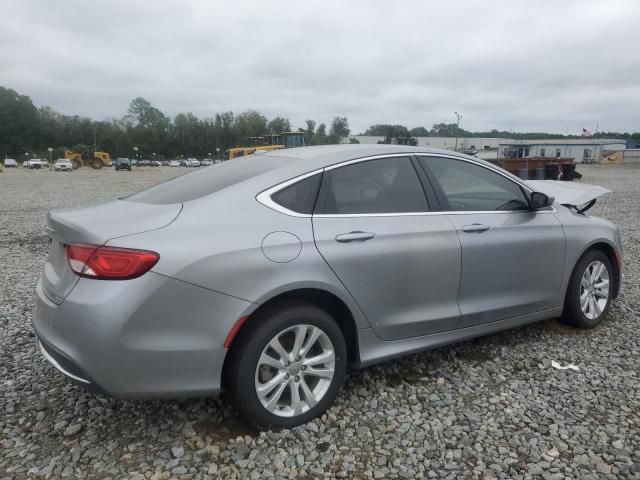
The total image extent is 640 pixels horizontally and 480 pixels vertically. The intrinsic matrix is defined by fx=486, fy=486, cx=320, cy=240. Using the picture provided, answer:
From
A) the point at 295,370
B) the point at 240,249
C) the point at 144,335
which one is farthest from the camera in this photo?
the point at 295,370

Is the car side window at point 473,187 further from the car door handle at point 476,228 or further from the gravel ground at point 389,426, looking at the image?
the gravel ground at point 389,426

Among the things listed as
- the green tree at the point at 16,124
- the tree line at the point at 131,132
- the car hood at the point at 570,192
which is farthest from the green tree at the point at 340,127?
the car hood at the point at 570,192

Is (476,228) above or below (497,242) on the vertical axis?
above

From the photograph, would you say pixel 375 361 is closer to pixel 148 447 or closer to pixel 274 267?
pixel 274 267

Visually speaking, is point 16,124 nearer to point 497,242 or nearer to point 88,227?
point 88,227

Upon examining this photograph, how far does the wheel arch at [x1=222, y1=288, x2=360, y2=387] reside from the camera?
2498 mm

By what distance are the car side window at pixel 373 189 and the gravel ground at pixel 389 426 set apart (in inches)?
47.2

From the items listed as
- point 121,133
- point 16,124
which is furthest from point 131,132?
point 16,124

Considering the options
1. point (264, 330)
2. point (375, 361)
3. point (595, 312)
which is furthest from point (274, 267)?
point (595, 312)

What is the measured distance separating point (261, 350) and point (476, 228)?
1.73 m

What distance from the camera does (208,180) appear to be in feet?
10.0

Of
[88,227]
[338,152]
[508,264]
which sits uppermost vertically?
[338,152]

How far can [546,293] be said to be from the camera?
3.79 meters

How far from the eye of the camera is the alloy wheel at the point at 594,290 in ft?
13.5
